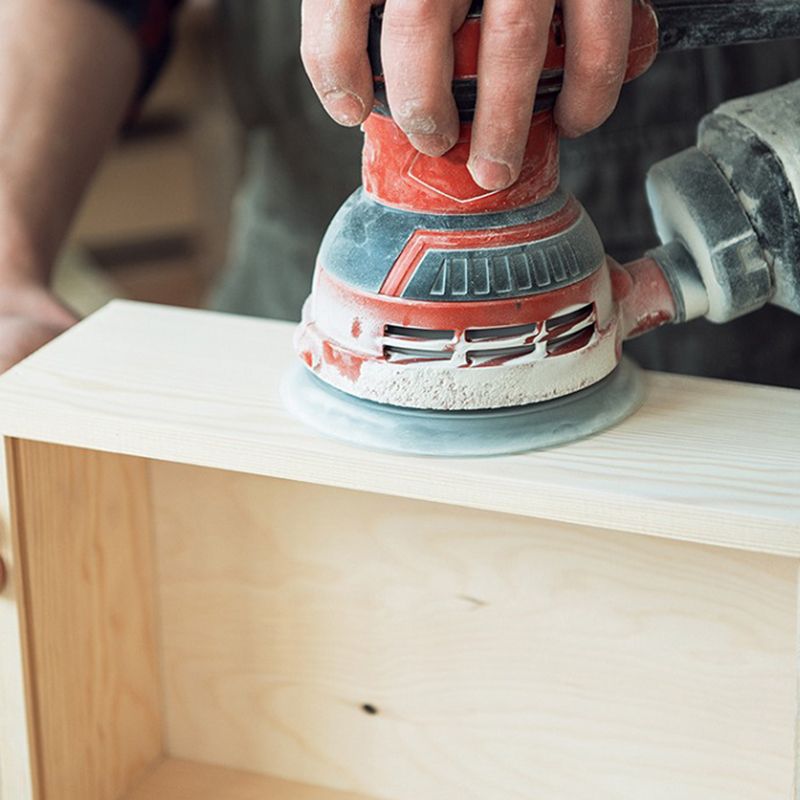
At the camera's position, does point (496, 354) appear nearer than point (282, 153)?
Yes

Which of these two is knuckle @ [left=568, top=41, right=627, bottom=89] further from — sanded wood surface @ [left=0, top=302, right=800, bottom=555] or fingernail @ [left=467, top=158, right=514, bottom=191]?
sanded wood surface @ [left=0, top=302, right=800, bottom=555]

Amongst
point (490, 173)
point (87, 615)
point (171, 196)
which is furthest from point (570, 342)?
point (171, 196)

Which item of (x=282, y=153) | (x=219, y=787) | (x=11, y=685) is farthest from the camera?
(x=282, y=153)

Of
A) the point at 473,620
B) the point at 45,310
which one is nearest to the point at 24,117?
the point at 45,310

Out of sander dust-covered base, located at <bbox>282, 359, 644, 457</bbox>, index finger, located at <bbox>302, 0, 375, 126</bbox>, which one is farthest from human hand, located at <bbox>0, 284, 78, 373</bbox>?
index finger, located at <bbox>302, 0, 375, 126</bbox>

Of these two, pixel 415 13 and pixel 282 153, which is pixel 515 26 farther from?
pixel 282 153

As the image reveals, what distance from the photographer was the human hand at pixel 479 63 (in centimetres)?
63

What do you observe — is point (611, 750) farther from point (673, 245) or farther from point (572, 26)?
point (572, 26)

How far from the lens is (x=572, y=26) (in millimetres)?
648

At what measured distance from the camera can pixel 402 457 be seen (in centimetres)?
73

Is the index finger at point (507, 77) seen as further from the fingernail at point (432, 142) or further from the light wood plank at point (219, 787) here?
the light wood plank at point (219, 787)

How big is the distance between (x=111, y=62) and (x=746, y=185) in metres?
0.79

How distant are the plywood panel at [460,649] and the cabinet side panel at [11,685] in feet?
0.51

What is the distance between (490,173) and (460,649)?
386 mm
